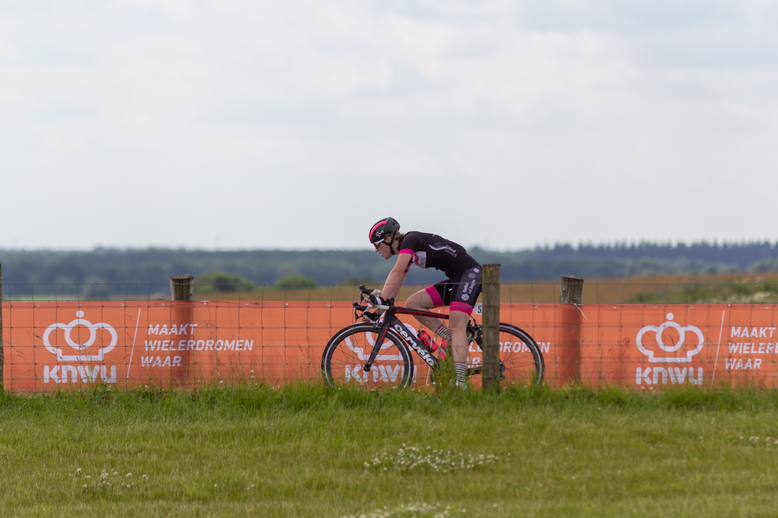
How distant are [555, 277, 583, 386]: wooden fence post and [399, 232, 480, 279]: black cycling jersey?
1603 millimetres

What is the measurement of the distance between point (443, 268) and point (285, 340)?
7.80 feet

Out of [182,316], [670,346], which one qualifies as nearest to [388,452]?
[182,316]

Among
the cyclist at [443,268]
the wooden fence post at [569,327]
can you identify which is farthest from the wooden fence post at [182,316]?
the wooden fence post at [569,327]

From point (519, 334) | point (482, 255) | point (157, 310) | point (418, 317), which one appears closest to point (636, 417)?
point (519, 334)

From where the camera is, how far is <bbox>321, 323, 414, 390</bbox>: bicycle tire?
7.96 metres

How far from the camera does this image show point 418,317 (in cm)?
836

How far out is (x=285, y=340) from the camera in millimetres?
9250

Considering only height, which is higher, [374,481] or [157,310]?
[157,310]

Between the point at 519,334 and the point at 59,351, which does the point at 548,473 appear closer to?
the point at 519,334

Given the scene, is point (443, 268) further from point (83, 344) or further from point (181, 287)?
point (83, 344)

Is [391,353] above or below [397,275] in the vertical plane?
below

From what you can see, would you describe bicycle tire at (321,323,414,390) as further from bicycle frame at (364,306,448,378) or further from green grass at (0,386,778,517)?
green grass at (0,386,778,517)

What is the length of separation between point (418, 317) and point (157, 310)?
11.3ft

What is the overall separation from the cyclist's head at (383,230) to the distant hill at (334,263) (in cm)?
4158
